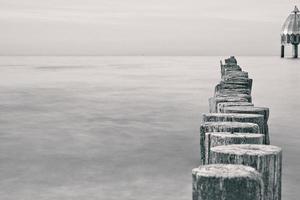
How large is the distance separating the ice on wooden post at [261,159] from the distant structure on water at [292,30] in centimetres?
8210

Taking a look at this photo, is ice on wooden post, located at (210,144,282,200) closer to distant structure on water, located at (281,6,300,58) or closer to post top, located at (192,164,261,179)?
post top, located at (192,164,261,179)

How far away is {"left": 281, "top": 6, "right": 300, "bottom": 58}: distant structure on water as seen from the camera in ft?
275

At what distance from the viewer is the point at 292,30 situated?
3329 inches

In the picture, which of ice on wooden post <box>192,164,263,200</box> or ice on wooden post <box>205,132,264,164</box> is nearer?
ice on wooden post <box>192,164,263,200</box>

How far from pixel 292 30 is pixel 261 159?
8394cm

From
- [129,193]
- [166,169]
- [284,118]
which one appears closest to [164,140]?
[166,169]

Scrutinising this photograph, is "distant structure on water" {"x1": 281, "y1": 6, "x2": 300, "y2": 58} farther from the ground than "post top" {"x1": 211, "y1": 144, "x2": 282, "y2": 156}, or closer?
farther from the ground

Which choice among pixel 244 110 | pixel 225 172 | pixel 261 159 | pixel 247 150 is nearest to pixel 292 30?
pixel 244 110

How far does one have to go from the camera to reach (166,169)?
322 inches

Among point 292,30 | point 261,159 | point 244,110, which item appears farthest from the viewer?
point 292,30

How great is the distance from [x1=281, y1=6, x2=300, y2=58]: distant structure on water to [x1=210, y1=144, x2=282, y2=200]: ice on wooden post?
8210cm

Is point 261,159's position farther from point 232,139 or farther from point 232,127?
point 232,127

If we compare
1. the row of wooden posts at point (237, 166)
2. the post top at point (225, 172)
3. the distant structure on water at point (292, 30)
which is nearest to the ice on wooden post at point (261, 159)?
the row of wooden posts at point (237, 166)

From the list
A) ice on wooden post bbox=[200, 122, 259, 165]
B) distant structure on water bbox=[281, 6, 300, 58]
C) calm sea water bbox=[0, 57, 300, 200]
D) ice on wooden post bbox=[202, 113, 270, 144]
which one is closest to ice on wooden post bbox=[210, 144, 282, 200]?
ice on wooden post bbox=[200, 122, 259, 165]
